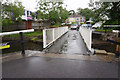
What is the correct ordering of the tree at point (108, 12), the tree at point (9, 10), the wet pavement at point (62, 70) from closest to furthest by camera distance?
the wet pavement at point (62, 70) → the tree at point (108, 12) → the tree at point (9, 10)

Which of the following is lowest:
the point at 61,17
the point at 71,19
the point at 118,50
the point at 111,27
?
the point at 118,50

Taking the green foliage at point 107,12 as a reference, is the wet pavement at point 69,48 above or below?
below

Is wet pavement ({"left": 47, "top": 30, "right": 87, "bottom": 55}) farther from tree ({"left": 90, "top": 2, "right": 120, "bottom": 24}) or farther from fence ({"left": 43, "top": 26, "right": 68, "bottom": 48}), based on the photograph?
tree ({"left": 90, "top": 2, "right": 120, "bottom": 24})

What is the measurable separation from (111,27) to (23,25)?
13.9 m

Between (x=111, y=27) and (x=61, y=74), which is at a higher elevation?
(x=111, y=27)

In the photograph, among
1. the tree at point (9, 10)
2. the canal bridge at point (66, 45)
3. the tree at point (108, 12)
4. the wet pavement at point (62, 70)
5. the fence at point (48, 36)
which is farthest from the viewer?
the tree at point (9, 10)

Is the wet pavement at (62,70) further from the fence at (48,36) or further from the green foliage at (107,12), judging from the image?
the green foliage at (107,12)

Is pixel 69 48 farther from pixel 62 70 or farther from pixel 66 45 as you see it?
pixel 62 70

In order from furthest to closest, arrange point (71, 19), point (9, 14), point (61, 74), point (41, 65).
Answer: point (71, 19)
point (9, 14)
point (41, 65)
point (61, 74)

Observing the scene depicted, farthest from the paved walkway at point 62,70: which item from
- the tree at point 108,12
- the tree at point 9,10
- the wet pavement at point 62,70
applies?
the tree at point 9,10

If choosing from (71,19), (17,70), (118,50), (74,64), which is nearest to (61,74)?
(74,64)

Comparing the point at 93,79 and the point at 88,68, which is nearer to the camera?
the point at 93,79

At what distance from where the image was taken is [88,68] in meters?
3.29

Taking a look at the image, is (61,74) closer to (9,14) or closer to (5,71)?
(5,71)
